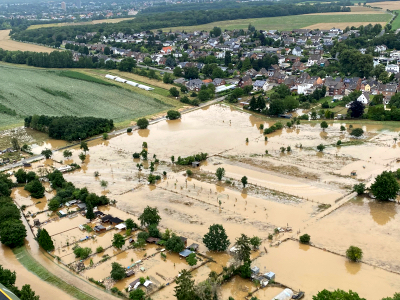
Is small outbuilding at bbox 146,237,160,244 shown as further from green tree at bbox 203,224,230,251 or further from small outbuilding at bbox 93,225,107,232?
small outbuilding at bbox 93,225,107,232

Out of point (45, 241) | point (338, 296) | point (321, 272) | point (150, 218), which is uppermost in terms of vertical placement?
point (338, 296)

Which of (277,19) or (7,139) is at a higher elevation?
(277,19)

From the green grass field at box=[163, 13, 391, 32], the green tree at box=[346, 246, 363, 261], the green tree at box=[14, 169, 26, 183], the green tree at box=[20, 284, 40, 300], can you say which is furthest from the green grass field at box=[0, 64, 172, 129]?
the green grass field at box=[163, 13, 391, 32]

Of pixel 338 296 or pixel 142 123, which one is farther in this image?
pixel 142 123

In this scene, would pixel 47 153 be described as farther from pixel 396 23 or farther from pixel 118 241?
pixel 396 23

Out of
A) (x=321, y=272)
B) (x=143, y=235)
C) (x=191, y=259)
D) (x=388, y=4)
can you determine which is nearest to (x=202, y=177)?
(x=143, y=235)

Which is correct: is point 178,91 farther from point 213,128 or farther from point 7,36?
point 7,36

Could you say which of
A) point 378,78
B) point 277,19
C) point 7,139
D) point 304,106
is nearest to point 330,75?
point 378,78

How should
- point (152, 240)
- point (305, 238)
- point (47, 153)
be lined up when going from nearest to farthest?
1. point (305, 238)
2. point (152, 240)
3. point (47, 153)
